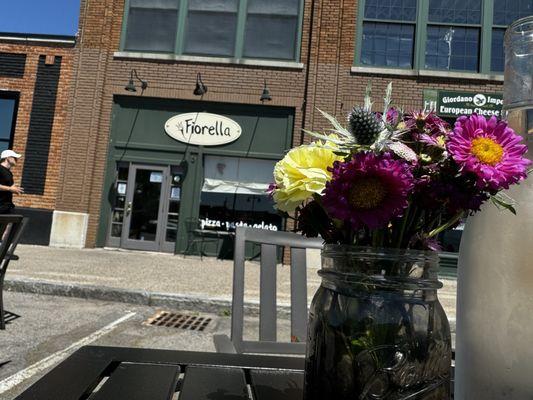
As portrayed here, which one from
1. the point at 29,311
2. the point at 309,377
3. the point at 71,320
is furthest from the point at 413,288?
the point at 29,311

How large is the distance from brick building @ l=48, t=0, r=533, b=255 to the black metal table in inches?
356

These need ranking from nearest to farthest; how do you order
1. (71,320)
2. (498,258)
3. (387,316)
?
(387,316) < (498,258) < (71,320)

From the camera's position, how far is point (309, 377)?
2.83 ft

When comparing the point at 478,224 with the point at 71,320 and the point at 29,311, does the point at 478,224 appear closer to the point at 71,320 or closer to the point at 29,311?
the point at 71,320

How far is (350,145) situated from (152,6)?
1132 centimetres

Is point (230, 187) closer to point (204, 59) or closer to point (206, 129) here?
point (206, 129)

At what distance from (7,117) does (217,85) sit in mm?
5105

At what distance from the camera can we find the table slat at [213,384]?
106 centimetres

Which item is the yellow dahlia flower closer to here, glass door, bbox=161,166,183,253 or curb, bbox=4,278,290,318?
curb, bbox=4,278,290,318

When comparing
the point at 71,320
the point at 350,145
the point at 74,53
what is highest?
the point at 74,53

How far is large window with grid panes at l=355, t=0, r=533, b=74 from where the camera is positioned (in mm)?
10367

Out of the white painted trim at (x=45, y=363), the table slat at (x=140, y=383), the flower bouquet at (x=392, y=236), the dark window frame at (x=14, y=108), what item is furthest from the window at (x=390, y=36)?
the flower bouquet at (x=392, y=236)

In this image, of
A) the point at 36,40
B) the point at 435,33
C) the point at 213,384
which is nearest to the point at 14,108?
the point at 36,40

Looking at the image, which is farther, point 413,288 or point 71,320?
point 71,320
